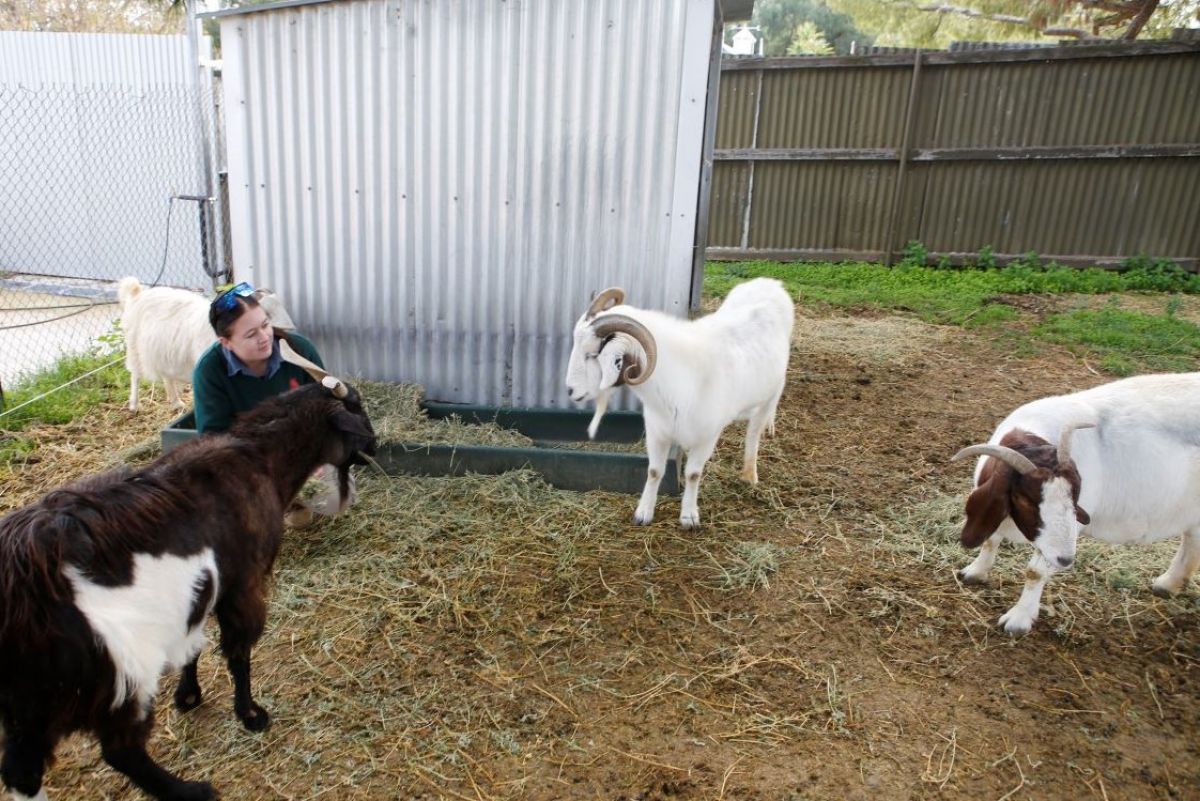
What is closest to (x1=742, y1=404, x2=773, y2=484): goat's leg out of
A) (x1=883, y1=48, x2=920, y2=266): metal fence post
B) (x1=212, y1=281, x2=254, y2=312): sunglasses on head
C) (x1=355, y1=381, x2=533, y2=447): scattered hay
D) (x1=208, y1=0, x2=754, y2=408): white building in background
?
(x1=208, y1=0, x2=754, y2=408): white building in background

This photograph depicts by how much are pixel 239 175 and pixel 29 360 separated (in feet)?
11.4

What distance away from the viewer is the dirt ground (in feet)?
8.61

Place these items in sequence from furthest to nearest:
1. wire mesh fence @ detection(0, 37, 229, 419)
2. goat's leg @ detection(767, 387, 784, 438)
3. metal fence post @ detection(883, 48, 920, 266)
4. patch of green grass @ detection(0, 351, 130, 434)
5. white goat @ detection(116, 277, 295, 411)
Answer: metal fence post @ detection(883, 48, 920, 266) < wire mesh fence @ detection(0, 37, 229, 419) < patch of green grass @ detection(0, 351, 130, 434) < white goat @ detection(116, 277, 295, 411) < goat's leg @ detection(767, 387, 784, 438)

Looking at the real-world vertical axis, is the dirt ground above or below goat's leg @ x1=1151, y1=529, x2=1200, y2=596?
below

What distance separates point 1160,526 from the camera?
11.2 ft

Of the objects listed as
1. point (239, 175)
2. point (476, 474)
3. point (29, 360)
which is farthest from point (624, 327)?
point (29, 360)

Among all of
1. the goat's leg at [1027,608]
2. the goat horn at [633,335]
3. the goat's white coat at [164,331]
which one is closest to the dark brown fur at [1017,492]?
the goat's leg at [1027,608]

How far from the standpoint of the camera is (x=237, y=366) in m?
3.54

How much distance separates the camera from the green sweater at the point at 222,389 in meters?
3.55

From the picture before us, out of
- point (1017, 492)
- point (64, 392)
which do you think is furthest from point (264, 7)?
point (1017, 492)

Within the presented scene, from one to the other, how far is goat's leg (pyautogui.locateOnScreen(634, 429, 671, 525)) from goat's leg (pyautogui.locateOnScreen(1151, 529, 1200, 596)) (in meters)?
2.57

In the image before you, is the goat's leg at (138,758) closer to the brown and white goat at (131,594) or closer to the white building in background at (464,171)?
the brown and white goat at (131,594)

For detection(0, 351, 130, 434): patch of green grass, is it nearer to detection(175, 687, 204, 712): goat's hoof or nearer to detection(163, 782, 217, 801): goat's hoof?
detection(175, 687, 204, 712): goat's hoof

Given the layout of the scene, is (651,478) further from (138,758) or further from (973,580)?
(138,758)
